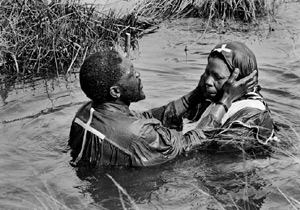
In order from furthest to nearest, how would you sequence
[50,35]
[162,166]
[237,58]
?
[50,35] < [237,58] < [162,166]

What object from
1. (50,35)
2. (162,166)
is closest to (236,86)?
(162,166)

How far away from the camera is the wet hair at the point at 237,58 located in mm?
6711

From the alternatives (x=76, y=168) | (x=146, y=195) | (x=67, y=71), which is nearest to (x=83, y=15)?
(x=67, y=71)

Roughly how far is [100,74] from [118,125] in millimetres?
486

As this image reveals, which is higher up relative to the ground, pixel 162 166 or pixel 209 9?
pixel 209 9

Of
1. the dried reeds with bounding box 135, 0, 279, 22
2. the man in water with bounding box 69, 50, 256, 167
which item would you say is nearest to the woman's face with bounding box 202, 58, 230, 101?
the man in water with bounding box 69, 50, 256, 167

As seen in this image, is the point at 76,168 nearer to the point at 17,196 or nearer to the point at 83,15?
the point at 17,196

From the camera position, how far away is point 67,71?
952 centimetres

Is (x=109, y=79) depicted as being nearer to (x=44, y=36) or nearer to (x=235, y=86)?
(x=235, y=86)

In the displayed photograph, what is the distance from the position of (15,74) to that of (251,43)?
3556 mm

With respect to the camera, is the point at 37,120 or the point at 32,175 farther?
the point at 37,120

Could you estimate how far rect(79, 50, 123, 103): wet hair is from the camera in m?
6.15

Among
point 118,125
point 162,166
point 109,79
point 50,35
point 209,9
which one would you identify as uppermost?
point 109,79

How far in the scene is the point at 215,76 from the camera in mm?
6773
